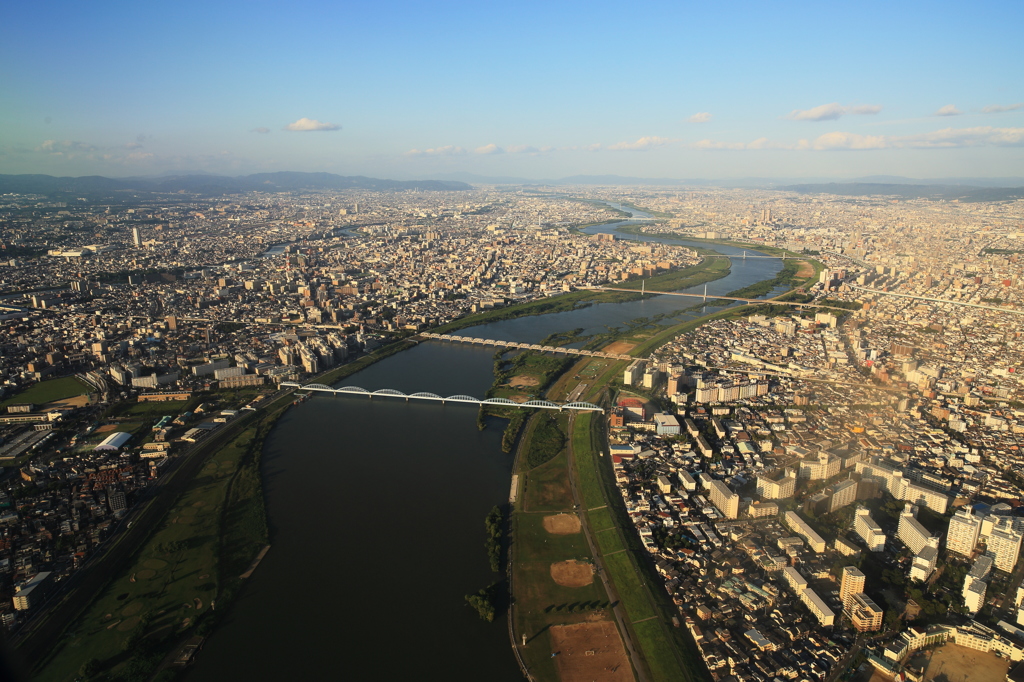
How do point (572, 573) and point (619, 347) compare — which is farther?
point (619, 347)

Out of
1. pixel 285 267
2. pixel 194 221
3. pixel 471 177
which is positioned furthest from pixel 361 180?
pixel 285 267

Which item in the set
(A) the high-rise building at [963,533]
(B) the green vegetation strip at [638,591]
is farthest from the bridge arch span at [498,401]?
(A) the high-rise building at [963,533]

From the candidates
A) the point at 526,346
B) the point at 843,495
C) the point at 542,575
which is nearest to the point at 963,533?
the point at 843,495

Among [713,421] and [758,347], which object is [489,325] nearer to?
[758,347]

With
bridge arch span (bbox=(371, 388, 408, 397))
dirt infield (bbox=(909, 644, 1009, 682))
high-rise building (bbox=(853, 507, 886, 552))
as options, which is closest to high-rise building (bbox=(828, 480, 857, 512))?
high-rise building (bbox=(853, 507, 886, 552))

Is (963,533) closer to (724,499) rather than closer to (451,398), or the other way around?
(724,499)

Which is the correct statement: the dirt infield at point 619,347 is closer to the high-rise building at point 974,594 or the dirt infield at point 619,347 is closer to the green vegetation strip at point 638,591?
the green vegetation strip at point 638,591
